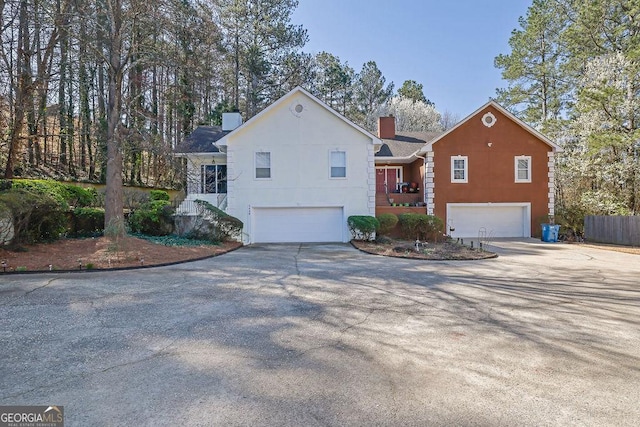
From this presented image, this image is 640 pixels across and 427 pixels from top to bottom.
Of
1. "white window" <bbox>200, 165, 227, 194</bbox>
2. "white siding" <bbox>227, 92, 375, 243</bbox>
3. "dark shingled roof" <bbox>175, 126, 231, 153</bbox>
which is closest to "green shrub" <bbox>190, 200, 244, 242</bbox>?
"white siding" <bbox>227, 92, 375, 243</bbox>

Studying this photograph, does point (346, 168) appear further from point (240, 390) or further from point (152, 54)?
point (240, 390)

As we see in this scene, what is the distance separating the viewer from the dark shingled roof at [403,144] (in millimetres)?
19828

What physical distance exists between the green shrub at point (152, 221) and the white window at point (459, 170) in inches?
530

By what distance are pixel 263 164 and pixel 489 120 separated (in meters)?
11.6

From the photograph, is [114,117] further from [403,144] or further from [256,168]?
[403,144]

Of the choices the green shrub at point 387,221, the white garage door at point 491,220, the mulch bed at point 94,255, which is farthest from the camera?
the white garage door at point 491,220

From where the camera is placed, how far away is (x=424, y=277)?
321 inches

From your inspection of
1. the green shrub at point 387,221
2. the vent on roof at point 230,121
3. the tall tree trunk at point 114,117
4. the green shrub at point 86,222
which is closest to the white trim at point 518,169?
the green shrub at point 387,221

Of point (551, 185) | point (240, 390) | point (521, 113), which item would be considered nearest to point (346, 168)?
point (551, 185)

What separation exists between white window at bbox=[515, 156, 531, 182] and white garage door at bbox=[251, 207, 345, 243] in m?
9.49

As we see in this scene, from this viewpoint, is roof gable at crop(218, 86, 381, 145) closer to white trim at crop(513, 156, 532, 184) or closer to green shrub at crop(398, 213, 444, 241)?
green shrub at crop(398, 213, 444, 241)

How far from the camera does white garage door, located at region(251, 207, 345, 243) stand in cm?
1631

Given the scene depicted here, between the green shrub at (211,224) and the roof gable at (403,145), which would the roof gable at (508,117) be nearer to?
the roof gable at (403,145)

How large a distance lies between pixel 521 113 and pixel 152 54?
1088 inches
